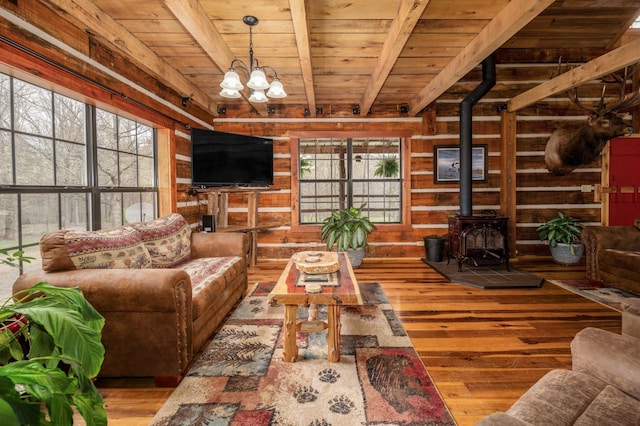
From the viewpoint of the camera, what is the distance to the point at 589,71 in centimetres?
359

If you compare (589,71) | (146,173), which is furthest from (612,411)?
(146,173)

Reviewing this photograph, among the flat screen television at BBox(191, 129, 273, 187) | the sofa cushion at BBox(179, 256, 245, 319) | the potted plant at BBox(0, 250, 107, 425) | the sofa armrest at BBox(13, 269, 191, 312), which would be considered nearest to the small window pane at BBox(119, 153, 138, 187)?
the flat screen television at BBox(191, 129, 273, 187)

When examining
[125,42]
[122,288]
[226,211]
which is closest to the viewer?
[122,288]

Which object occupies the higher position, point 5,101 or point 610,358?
point 5,101

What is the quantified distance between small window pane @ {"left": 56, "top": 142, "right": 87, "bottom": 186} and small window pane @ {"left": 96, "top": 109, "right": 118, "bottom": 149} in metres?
0.26

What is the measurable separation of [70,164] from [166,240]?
93 cm

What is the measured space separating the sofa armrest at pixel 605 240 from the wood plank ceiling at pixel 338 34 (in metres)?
2.37

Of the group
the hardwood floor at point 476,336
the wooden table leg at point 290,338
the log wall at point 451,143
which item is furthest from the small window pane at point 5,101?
the log wall at point 451,143

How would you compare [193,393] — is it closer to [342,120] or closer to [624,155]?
[342,120]

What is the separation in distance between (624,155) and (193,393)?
6.38 m

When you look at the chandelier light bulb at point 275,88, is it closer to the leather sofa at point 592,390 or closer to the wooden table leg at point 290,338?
the wooden table leg at point 290,338

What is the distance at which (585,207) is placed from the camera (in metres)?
5.28

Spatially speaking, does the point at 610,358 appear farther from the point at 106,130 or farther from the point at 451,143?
the point at 451,143

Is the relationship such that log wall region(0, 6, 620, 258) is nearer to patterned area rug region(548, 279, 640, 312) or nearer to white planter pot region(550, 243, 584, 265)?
white planter pot region(550, 243, 584, 265)
